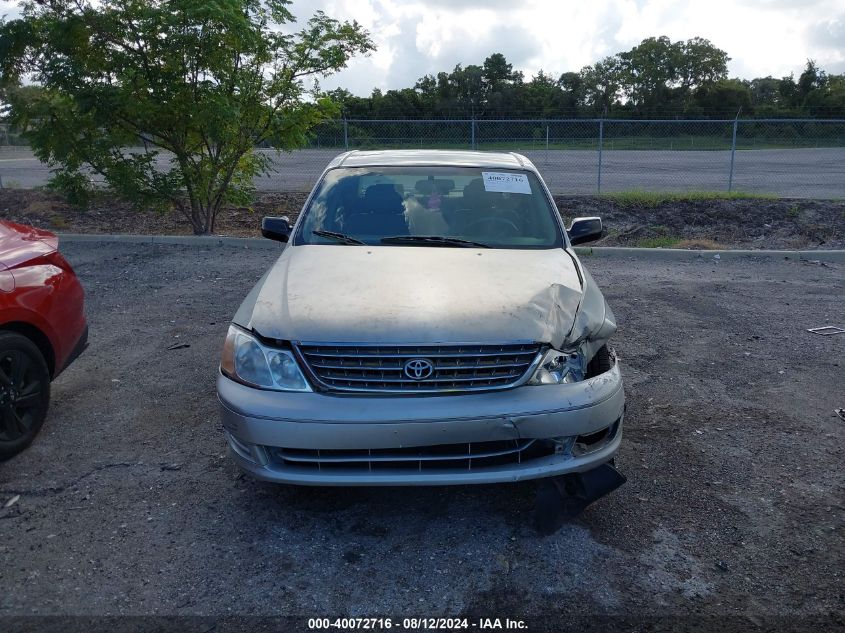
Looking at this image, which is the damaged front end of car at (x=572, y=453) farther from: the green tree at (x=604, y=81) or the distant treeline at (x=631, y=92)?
the green tree at (x=604, y=81)

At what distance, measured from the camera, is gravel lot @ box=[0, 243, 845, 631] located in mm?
3045

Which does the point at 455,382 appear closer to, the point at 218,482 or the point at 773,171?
the point at 218,482

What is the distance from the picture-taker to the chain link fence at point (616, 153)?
1866 centimetres

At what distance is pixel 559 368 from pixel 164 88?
8633mm

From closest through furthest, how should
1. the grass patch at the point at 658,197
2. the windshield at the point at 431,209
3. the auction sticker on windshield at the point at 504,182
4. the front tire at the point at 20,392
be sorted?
the front tire at the point at 20,392
the windshield at the point at 431,209
the auction sticker on windshield at the point at 504,182
the grass patch at the point at 658,197

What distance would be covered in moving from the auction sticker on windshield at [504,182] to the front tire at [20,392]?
304 centimetres

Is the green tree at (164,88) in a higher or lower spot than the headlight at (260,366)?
higher

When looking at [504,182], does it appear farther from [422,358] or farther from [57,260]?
[57,260]

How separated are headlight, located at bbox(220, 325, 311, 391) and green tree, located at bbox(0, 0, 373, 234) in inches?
278

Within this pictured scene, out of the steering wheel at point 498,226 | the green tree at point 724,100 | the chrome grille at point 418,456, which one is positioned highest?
the green tree at point 724,100

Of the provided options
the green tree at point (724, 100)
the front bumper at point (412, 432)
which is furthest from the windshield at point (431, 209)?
the green tree at point (724, 100)

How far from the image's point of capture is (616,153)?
31734 mm

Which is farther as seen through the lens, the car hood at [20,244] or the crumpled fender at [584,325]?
the car hood at [20,244]

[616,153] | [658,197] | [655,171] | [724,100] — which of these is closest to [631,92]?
[724,100]
